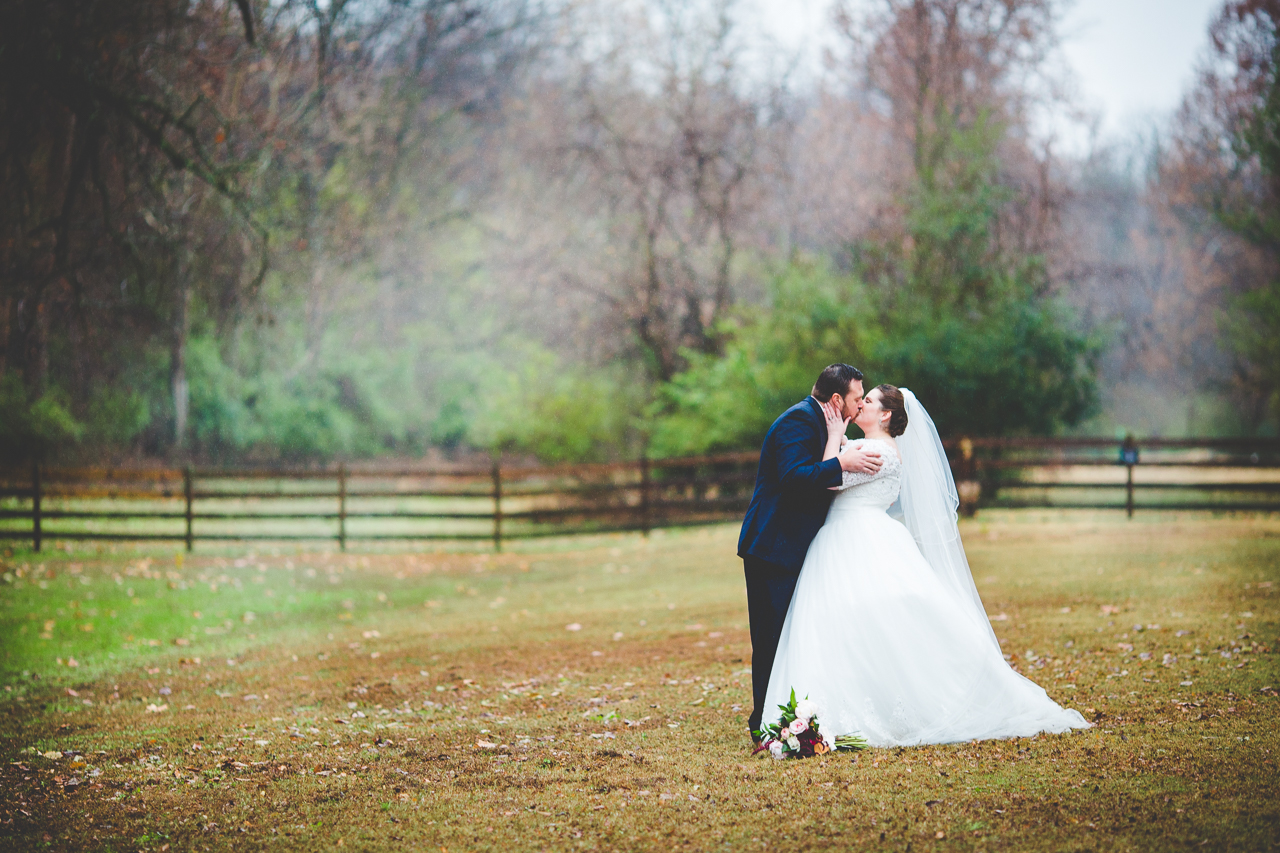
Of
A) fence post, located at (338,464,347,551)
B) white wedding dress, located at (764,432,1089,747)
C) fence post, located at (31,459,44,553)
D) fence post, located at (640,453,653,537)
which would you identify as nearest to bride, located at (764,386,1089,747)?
white wedding dress, located at (764,432,1089,747)

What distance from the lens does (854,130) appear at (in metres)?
28.0

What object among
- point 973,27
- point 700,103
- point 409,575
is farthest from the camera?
point 700,103

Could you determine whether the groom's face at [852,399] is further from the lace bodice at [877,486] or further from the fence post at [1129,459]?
the fence post at [1129,459]

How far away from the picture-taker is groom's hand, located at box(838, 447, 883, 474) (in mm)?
5176

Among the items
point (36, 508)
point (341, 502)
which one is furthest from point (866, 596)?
point (36, 508)

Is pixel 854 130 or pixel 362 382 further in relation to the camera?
pixel 362 382

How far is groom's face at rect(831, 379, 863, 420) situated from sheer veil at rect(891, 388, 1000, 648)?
0.30 m

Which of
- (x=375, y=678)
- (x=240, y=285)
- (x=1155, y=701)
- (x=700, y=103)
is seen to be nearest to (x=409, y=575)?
(x=375, y=678)

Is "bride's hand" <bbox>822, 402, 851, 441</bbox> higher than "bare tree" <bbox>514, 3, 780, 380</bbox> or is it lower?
lower

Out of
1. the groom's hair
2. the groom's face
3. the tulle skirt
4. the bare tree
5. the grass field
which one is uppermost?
the bare tree

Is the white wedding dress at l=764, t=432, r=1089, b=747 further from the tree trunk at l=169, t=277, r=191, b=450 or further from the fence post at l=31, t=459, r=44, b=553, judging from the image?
the tree trunk at l=169, t=277, r=191, b=450

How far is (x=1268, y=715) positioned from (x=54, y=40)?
1122 centimetres

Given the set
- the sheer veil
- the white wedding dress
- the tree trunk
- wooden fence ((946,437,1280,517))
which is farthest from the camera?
the tree trunk

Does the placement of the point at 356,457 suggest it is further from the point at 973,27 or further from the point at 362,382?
the point at 973,27
